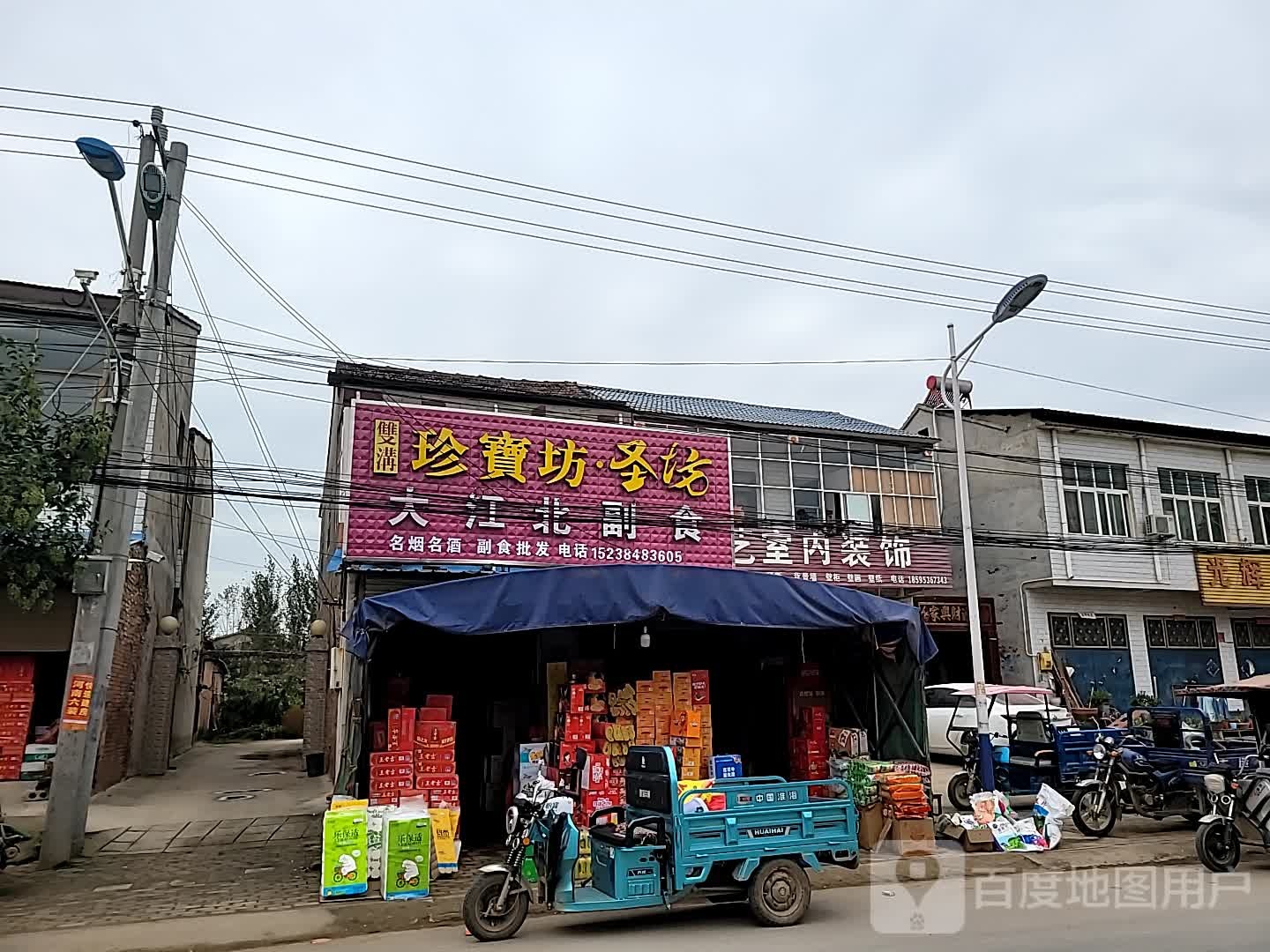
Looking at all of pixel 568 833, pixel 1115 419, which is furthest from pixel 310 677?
pixel 1115 419

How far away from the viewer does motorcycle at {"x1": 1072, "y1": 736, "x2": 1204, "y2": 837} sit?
1095 centimetres

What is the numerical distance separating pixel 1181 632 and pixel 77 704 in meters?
24.5

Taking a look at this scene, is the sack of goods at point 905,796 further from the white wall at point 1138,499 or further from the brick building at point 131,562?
the white wall at point 1138,499

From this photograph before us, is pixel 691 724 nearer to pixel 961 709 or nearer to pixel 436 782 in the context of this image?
pixel 436 782

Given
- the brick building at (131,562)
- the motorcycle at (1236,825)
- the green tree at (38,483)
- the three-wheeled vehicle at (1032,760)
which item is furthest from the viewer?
the brick building at (131,562)

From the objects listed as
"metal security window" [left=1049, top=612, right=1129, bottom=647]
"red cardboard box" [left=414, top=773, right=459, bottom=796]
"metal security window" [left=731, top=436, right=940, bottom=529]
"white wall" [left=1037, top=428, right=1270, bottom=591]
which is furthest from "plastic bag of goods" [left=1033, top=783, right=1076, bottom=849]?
"metal security window" [left=1049, top=612, right=1129, bottom=647]

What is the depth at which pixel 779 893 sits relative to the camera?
7328 millimetres

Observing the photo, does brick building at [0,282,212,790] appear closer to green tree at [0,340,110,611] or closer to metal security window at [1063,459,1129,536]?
green tree at [0,340,110,611]

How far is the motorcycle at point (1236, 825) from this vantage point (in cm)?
912

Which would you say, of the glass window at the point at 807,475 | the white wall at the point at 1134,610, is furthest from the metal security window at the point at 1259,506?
the glass window at the point at 807,475

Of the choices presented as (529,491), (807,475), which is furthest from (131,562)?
(807,475)

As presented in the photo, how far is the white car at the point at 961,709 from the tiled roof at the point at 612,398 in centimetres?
643

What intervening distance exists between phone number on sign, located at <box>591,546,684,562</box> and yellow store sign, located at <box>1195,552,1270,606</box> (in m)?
15.4

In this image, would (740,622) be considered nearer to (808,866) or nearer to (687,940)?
(808,866)
